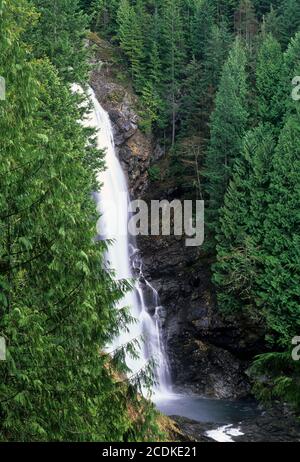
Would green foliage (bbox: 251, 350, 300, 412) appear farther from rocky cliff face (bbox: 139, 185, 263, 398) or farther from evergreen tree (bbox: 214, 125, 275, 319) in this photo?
rocky cliff face (bbox: 139, 185, 263, 398)

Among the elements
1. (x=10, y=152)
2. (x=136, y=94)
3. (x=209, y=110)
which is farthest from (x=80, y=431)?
(x=136, y=94)

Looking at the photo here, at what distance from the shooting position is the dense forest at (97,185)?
6.47 m

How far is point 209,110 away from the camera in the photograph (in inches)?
1380

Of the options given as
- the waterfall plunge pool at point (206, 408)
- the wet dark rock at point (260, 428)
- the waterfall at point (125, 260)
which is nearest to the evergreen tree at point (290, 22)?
the waterfall at point (125, 260)

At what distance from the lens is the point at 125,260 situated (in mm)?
29984

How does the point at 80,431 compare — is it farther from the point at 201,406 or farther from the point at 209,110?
the point at 209,110

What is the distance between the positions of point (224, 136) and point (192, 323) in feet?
35.7

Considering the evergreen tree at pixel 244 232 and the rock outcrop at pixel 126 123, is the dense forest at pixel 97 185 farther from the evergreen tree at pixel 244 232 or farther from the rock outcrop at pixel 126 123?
the rock outcrop at pixel 126 123

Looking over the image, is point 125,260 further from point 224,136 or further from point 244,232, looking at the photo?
point 224,136

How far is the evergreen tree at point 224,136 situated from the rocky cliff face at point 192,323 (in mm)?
3321

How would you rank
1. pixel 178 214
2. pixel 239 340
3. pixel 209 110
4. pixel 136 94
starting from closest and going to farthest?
pixel 239 340, pixel 178 214, pixel 209 110, pixel 136 94

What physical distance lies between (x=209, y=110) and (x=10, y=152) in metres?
29.9
